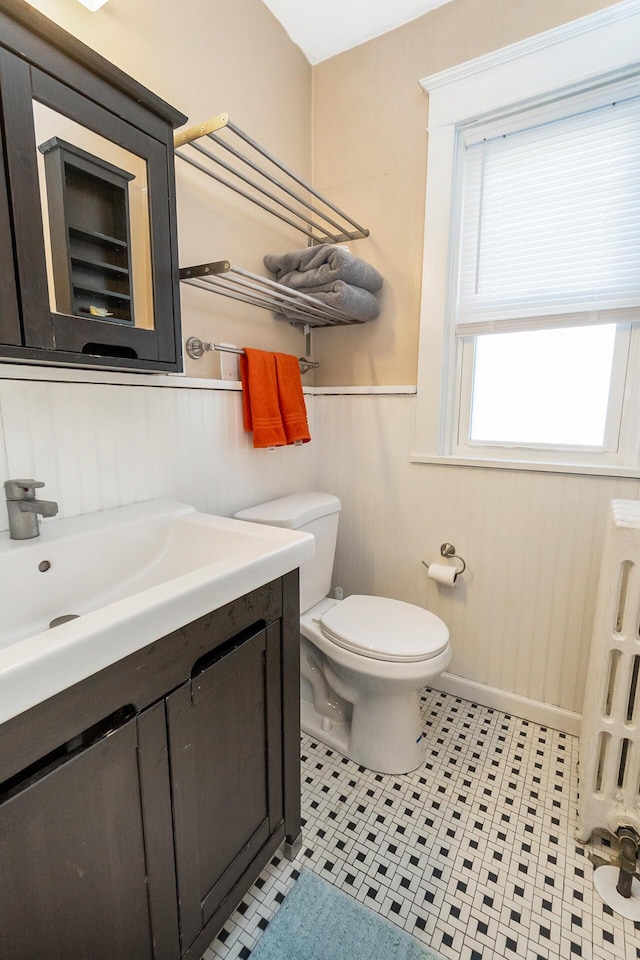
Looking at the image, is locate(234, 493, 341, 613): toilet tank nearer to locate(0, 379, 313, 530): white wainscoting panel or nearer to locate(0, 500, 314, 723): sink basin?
locate(0, 379, 313, 530): white wainscoting panel

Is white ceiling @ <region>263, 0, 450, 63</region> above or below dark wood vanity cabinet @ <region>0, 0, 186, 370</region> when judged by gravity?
above

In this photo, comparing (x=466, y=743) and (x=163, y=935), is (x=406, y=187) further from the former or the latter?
(x=163, y=935)

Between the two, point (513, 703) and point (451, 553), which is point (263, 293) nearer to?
point (451, 553)

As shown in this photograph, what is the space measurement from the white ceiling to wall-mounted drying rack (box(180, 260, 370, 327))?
93 centimetres

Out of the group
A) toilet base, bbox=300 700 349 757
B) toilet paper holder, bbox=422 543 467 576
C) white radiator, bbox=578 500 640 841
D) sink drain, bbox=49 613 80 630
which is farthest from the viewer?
toilet paper holder, bbox=422 543 467 576

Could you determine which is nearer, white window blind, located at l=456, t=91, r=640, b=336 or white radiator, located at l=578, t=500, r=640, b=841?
white radiator, located at l=578, t=500, r=640, b=841

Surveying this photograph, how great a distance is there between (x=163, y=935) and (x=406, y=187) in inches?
83.9

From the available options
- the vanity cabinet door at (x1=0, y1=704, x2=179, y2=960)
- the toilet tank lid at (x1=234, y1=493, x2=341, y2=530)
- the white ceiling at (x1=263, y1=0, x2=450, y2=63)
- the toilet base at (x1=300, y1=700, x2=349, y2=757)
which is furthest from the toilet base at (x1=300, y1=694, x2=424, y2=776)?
the white ceiling at (x1=263, y1=0, x2=450, y2=63)

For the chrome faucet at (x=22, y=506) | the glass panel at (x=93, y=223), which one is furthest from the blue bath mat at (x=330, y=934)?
the glass panel at (x=93, y=223)

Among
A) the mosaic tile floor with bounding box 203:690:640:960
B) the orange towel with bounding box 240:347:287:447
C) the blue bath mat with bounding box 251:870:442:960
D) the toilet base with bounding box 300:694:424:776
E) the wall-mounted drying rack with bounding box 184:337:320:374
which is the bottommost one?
the mosaic tile floor with bounding box 203:690:640:960

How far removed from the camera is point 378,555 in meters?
1.86

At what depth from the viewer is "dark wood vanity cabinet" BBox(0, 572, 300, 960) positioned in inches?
20.9

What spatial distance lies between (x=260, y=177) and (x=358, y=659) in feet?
5.42

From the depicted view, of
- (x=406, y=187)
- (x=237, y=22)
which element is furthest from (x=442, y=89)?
(x=237, y=22)
